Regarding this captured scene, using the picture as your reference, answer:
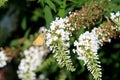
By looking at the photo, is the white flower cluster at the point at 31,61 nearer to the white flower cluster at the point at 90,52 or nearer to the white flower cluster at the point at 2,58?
the white flower cluster at the point at 2,58

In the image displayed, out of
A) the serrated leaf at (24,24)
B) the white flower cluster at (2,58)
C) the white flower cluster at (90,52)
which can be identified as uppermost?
the serrated leaf at (24,24)

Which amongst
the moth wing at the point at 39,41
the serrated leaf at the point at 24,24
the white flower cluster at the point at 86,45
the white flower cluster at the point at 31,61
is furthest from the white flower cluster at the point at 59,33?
the serrated leaf at the point at 24,24

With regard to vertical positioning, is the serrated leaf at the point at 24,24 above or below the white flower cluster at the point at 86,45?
above

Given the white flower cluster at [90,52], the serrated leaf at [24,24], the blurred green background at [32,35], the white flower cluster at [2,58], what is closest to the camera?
the white flower cluster at [90,52]

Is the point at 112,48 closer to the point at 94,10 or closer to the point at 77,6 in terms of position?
the point at 77,6

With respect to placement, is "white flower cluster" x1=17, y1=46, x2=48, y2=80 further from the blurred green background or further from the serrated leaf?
the serrated leaf

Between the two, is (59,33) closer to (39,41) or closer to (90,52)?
(90,52)
